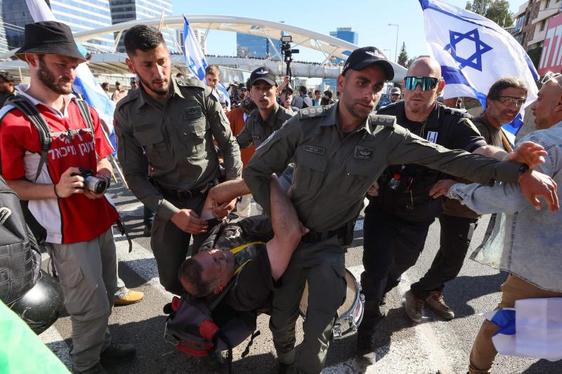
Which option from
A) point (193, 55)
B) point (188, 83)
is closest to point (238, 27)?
point (193, 55)

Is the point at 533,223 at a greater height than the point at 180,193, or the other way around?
the point at 533,223

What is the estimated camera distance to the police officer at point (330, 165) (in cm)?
191

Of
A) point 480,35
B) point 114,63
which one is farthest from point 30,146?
point 114,63

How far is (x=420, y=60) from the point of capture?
8.48 feet

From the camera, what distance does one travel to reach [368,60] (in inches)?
71.6

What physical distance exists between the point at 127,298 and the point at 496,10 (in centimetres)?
6204

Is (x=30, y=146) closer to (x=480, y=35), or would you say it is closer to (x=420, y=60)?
(x=420, y=60)

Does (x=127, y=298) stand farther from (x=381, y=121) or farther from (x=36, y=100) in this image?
(x=381, y=121)

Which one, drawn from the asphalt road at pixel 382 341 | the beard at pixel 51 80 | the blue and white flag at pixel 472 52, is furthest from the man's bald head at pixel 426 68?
the beard at pixel 51 80

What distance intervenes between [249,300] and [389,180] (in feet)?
4.37

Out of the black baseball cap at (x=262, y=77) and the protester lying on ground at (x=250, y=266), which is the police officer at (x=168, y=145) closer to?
the protester lying on ground at (x=250, y=266)

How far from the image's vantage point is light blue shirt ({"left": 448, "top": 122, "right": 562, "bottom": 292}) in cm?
159

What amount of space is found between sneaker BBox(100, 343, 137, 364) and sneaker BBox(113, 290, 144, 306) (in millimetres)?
709

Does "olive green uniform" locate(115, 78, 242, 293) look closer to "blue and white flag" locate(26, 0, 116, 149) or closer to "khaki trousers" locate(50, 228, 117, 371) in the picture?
"khaki trousers" locate(50, 228, 117, 371)
